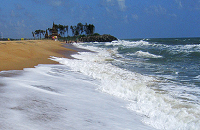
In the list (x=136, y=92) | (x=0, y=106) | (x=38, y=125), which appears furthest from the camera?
(x=136, y=92)

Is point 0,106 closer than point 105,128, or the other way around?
point 105,128

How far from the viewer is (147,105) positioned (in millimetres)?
3584

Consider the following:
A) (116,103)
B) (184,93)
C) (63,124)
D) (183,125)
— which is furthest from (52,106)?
(184,93)

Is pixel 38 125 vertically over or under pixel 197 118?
over

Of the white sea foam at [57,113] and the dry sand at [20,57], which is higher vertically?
the dry sand at [20,57]

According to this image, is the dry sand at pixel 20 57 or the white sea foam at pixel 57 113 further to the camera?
the dry sand at pixel 20 57

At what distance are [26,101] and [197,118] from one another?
3039 millimetres

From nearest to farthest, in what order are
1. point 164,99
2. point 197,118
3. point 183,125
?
point 183,125
point 197,118
point 164,99

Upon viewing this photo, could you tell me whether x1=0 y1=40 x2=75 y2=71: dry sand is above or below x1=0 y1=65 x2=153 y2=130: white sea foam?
above

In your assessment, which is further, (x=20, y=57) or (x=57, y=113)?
(x=20, y=57)

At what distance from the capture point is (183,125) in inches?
109

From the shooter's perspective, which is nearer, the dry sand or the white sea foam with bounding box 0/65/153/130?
the white sea foam with bounding box 0/65/153/130

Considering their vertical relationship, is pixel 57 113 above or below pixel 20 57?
below

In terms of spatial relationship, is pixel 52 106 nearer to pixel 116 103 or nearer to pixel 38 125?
pixel 38 125
